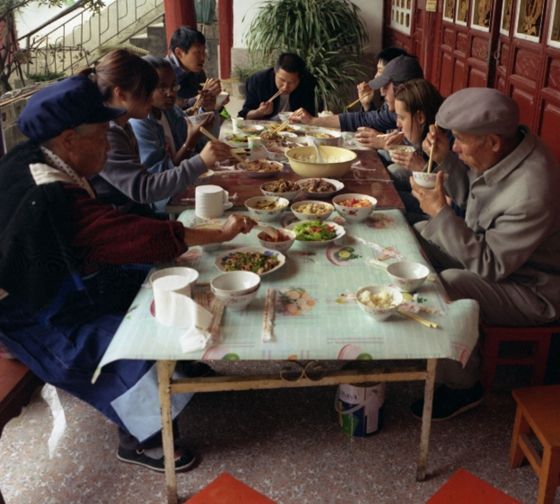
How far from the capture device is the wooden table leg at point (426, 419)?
182 centimetres

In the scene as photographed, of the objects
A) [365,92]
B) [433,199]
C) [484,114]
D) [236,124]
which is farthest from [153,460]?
[365,92]

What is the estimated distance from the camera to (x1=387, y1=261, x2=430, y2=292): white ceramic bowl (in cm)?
182

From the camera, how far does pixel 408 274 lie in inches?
75.0

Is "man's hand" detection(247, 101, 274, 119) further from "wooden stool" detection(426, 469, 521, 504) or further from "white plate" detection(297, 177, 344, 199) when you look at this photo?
"wooden stool" detection(426, 469, 521, 504)

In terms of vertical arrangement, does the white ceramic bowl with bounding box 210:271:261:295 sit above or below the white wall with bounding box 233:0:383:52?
below

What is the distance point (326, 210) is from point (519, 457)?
1.19m

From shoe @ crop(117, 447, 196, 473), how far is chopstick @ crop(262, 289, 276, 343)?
2.67ft

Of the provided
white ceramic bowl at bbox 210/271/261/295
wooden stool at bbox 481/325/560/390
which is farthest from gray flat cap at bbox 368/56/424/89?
white ceramic bowl at bbox 210/271/261/295

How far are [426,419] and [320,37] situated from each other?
620 centimetres

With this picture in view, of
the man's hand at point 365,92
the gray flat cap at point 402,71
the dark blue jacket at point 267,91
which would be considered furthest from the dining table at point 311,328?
the dark blue jacket at point 267,91

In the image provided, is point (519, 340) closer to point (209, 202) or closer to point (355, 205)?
point (355, 205)

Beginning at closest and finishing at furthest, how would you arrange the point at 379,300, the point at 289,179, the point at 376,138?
1. the point at 379,300
2. the point at 289,179
3. the point at 376,138

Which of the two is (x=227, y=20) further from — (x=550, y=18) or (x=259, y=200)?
(x=259, y=200)

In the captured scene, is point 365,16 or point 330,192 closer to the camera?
point 330,192
